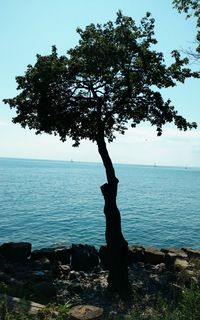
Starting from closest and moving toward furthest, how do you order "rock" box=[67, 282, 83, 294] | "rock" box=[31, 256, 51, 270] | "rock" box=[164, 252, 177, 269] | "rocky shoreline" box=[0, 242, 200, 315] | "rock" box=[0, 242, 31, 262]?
"rocky shoreline" box=[0, 242, 200, 315] → "rock" box=[67, 282, 83, 294] → "rock" box=[31, 256, 51, 270] → "rock" box=[164, 252, 177, 269] → "rock" box=[0, 242, 31, 262]

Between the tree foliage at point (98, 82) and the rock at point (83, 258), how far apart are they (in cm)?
835

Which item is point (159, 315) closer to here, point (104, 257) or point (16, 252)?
point (104, 257)

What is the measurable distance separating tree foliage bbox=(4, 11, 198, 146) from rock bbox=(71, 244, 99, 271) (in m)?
8.35

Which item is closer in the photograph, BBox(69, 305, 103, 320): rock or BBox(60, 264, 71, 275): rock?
BBox(69, 305, 103, 320): rock

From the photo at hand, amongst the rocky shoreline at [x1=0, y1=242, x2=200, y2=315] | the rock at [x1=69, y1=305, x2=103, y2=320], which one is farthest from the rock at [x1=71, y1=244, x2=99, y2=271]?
the rock at [x1=69, y1=305, x2=103, y2=320]

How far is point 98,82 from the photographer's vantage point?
19188 millimetres

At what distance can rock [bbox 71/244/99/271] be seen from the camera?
23.4m

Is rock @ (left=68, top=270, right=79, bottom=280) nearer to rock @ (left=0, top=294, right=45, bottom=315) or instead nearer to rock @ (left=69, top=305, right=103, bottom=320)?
rock @ (left=0, top=294, right=45, bottom=315)

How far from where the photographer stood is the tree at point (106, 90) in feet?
59.2

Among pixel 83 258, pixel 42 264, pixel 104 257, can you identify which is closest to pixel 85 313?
pixel 42 264

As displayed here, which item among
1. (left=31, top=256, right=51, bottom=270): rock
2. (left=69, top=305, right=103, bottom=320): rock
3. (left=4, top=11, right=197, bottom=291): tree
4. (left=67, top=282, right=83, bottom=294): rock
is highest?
(left=4, top=11, right=197, bottom=291): tree

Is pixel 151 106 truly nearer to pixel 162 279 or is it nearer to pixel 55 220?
pixel 162 279

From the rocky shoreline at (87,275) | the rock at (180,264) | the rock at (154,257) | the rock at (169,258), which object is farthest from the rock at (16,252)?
the rock at (180,264)

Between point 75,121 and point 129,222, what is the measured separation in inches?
1275
